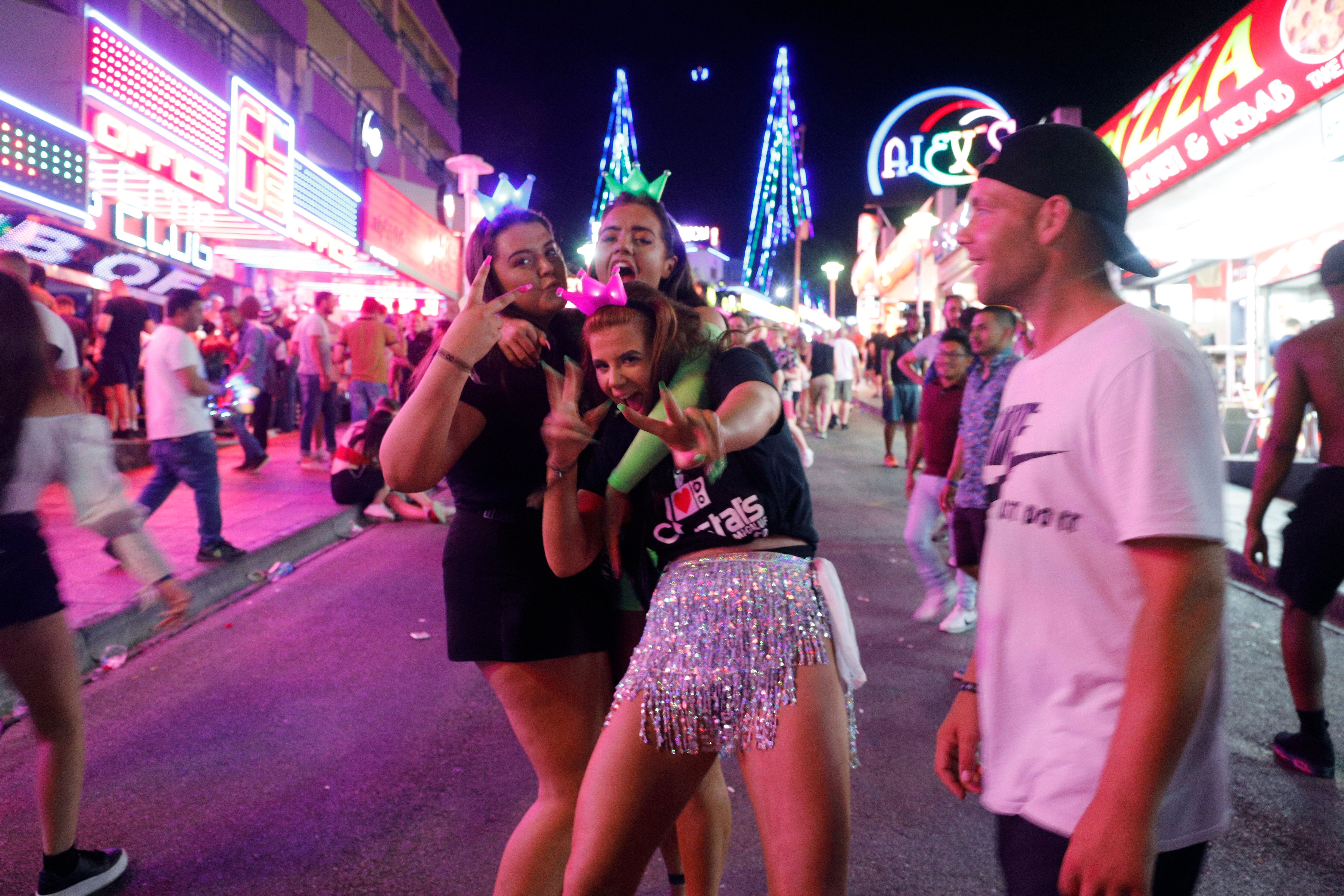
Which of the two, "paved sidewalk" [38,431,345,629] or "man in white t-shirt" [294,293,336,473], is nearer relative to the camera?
"paved sidewalk" [38,431,345,629]

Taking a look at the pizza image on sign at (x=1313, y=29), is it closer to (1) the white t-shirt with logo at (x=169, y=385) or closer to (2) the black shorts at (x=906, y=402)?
(2) the black shorts at (x=906, y=402)

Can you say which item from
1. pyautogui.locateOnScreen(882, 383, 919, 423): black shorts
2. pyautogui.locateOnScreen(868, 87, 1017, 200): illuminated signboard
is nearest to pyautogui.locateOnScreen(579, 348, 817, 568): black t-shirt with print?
pyautogui.locateOnScreen(882, 383, 919, 423): black shorts

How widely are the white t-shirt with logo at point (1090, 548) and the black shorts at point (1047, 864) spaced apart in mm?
26

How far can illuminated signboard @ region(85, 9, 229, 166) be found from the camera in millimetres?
8188

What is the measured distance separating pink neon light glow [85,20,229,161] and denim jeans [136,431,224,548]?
4.30 m

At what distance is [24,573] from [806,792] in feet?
6.98

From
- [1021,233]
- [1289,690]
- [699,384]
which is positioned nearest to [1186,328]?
[1021,233]

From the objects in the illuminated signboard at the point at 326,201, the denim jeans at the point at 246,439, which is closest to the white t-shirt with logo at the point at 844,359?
the illuminated signboard at the point at 326,201

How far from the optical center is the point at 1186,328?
1460 millimetres

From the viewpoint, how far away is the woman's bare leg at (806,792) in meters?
1.67

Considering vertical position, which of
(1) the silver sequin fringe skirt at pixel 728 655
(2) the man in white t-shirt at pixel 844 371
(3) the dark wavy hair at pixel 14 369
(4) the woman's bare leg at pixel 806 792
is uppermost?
(2) the man in white t-shirt at pixel 844 371

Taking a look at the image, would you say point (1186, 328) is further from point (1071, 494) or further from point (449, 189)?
point (449, 189)

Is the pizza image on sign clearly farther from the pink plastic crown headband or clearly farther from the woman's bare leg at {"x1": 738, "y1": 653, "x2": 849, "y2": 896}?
the woman's bare leg at {"x1": 738, "y1": 653, "x2": 849, "y2": 896}

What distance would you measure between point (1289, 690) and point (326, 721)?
4533mm
